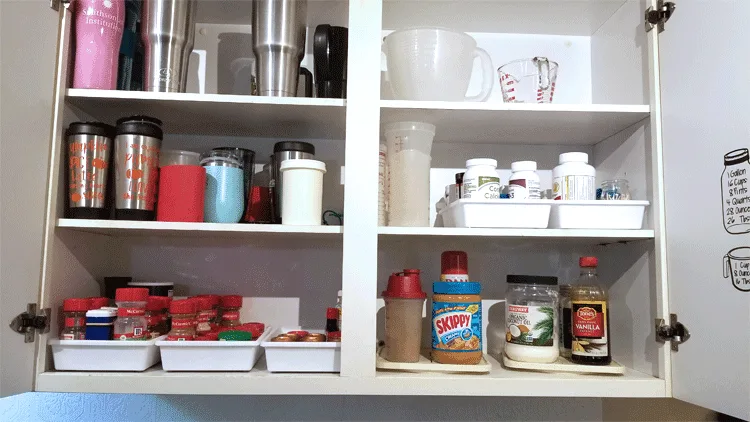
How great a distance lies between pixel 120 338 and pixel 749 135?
117 centimetres

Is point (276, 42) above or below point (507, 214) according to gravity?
above

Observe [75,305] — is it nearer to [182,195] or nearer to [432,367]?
[182,195]

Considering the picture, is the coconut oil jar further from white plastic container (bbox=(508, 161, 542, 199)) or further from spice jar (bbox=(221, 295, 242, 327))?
spice jar (bbox=(221, 295, 242, 327))

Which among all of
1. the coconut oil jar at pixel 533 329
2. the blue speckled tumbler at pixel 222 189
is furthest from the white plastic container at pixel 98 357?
the coconut oil jar at pixel 533 329

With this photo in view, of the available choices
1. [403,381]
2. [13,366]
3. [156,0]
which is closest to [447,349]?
[403,381]

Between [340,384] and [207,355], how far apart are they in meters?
0.27

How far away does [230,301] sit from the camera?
3.77 feet

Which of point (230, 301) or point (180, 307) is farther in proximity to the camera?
point (230, 301)

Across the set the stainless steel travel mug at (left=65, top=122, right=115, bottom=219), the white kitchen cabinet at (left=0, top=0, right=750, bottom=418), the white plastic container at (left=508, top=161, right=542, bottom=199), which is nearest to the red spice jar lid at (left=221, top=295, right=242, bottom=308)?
the white kitchen cabinet at (left=0, top=0, right=750, bottom=418)

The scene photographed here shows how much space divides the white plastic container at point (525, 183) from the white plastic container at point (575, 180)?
0.18 ft

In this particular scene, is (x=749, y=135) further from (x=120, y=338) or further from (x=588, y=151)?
(x=120, y=338)

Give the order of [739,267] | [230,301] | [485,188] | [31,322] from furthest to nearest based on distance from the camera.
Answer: [230,301] → [485,188] → [31,322] → [739,267]

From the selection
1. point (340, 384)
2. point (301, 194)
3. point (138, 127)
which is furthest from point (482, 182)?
point (138, 127)

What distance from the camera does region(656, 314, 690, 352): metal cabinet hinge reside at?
37.2 inches
